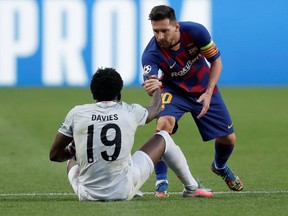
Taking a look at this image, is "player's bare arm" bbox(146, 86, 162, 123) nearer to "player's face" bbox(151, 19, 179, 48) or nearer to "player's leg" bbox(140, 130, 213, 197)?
"player's leg" bbox(140, 130, 213, 197)

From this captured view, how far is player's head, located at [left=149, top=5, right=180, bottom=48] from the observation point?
364 inches

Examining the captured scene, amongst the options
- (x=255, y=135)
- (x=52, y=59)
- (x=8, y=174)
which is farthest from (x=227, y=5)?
(x=8, y=174)

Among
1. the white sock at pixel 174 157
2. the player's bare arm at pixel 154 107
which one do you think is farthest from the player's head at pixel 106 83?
the white sock at pixel 174 157

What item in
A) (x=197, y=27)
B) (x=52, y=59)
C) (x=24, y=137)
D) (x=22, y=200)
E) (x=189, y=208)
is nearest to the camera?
(x=189, y=208)

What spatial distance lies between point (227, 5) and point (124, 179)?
53.6ft

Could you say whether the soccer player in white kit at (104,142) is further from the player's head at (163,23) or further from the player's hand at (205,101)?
the player's head at (163,23)

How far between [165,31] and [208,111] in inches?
44.2

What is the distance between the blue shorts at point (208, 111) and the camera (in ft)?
32.5

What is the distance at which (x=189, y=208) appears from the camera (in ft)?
27.3

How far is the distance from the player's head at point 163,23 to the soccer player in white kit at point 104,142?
1092 millimetres

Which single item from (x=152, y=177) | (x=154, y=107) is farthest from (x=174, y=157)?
(x=152, y=177)

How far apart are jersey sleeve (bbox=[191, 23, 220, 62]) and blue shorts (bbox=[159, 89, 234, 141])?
0.53 metres

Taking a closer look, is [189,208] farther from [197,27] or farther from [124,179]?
[197,27]

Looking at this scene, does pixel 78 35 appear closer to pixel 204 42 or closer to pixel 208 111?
pixel 208 111
